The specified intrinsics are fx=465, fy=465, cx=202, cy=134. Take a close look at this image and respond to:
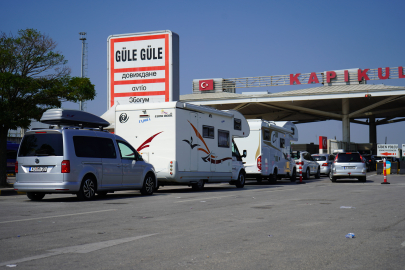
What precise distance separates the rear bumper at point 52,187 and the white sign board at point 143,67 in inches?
520

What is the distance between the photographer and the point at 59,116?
13977 mm

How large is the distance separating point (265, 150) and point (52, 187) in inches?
502

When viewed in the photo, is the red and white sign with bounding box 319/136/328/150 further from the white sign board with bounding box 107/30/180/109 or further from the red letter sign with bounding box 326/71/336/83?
the white sign board with bounding box 107/30/180/109

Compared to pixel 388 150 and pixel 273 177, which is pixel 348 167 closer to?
pixel 273 177

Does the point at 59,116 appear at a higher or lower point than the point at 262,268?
higher

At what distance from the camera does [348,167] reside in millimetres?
25156

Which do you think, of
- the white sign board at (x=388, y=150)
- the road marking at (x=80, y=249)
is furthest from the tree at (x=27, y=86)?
the white sign board at (x=388, y=150)

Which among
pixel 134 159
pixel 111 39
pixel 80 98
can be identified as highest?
pixel 111 39

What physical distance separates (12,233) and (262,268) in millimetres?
4039

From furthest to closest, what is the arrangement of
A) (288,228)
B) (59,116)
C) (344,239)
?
(59,116)
(288,228)
(344,239)

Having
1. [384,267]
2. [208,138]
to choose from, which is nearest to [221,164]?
[208,138]

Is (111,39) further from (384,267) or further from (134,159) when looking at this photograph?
(384,267)

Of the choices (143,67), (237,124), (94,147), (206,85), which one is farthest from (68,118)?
(206,85)

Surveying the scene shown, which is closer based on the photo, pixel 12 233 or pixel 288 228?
pixel 12 233
